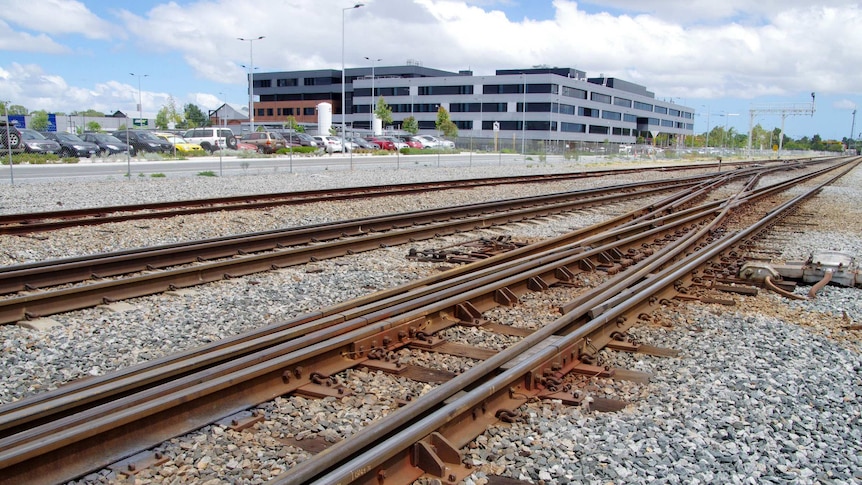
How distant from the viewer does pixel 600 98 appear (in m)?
121

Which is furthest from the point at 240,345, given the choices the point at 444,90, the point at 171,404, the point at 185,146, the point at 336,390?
the point at 444,90

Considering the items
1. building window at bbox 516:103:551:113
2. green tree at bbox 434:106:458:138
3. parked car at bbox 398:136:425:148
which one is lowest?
parked car at bbox 398:136:425:148

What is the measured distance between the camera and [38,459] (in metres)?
3.60

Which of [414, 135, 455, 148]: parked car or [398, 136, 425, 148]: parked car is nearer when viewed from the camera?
[398, 136, 425, 148]: parked car

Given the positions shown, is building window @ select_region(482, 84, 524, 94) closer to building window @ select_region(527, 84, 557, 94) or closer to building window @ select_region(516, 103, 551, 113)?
building window @ select_region(527, 84, 557, 94)

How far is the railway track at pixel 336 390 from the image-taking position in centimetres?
375

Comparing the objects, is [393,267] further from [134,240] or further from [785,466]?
[785,466]

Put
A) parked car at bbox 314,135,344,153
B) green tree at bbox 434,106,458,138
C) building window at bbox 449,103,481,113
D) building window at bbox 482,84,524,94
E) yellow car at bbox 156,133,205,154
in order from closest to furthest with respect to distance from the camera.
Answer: yellow car at bbox 156,133,205,154
parked car at bbox 314,135,344,153
green tree at bbox 434,106,458,138
building window at bbox 482,84,524,94
building window at bbox 449,103,481,113

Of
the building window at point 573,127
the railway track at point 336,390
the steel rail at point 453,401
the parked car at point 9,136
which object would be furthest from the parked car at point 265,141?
the building window at point 573,127

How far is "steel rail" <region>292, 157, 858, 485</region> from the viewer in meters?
Answer: 3.55

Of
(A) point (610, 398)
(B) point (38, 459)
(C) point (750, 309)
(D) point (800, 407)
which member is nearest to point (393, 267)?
(C) point (750, 309)

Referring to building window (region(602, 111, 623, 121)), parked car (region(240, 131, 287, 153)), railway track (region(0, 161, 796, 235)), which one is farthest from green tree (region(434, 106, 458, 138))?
railway track (region(0, 161, 796, 235))

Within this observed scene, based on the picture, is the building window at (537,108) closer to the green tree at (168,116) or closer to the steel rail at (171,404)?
Result: the green tree at (168,116)

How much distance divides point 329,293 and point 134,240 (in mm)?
4827
